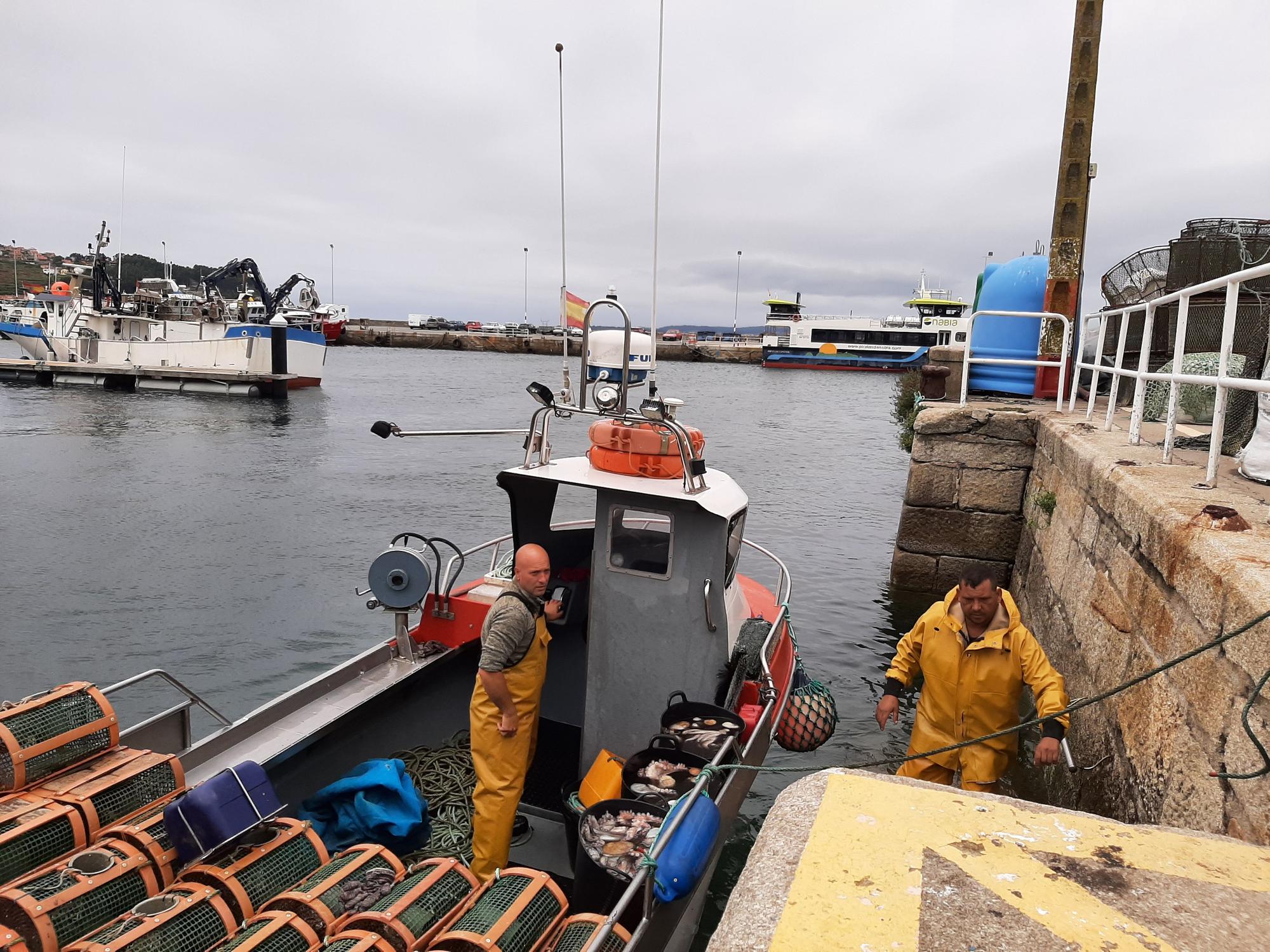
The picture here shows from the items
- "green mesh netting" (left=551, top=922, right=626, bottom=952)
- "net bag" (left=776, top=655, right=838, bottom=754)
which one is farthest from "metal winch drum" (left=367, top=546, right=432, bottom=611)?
"green mesh netting" (left=551, top=922, right=626, bottom=952)

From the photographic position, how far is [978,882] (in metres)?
2.16

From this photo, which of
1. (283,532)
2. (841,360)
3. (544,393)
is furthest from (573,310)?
(841,360)

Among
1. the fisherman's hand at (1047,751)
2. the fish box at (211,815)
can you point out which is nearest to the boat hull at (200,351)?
the fish box at (211,815)

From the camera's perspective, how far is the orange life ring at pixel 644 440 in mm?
4727

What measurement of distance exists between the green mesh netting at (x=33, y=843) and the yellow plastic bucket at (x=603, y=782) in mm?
2258

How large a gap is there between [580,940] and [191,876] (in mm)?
1571

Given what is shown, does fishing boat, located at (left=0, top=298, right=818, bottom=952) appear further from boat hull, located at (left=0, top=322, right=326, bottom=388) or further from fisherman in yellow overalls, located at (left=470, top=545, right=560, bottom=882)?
boat hull, located at (left=0, top=322, right=326, bottom=388)

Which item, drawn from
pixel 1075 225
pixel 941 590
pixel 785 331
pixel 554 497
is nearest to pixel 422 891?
pixel 554 497

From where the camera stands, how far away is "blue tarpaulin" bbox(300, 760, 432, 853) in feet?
14.6

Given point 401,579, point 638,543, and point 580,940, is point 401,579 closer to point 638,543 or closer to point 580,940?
point 638,543

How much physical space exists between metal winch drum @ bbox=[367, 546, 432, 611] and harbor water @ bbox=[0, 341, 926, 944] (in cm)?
264

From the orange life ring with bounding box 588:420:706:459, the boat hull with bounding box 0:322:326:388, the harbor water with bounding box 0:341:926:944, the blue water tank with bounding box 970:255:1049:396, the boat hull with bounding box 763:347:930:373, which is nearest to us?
the orange life ring with bounding box 588:420:706:459

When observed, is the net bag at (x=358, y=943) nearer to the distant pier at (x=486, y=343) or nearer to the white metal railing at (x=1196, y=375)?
the white metal railing at (x=1196, y=375)

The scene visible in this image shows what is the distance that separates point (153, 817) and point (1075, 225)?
12.4 metres
